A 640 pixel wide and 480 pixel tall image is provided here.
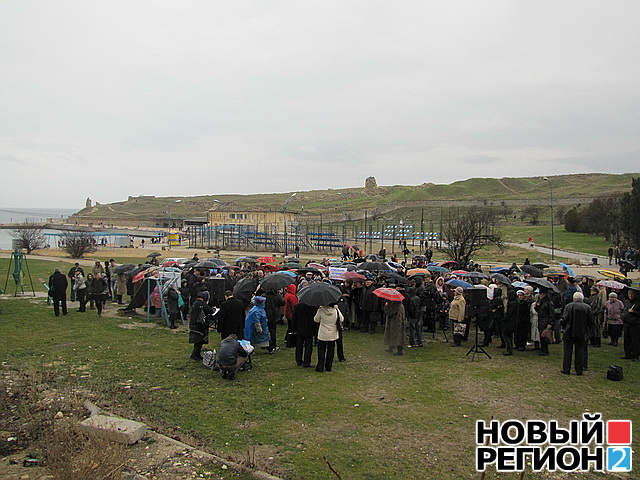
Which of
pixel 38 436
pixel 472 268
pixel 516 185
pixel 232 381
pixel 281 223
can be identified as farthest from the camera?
pixel 516 185

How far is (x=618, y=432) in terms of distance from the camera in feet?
22.4

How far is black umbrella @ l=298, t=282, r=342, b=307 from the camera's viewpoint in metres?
9.71

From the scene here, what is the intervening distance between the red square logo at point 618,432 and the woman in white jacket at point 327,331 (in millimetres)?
5022

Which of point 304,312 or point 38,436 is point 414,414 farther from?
point 38,436

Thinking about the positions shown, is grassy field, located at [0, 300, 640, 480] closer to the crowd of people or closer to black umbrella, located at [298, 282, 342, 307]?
the crowd of people

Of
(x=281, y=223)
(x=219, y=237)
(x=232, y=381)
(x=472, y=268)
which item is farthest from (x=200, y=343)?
(x=281, y=223)

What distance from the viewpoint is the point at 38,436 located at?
6.81 m

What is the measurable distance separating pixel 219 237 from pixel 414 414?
183 feet

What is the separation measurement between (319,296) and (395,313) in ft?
8.36

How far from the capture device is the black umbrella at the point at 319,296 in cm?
971

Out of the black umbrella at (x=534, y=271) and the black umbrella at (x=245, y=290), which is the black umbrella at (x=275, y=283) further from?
the black umbrella at (x=534, y=271)

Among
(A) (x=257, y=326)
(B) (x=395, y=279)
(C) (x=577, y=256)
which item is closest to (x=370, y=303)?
(B) (x=395, y=279)

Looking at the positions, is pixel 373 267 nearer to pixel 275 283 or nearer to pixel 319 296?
pixel 275 283

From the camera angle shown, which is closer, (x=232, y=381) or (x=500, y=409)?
(x=500, y=409)
